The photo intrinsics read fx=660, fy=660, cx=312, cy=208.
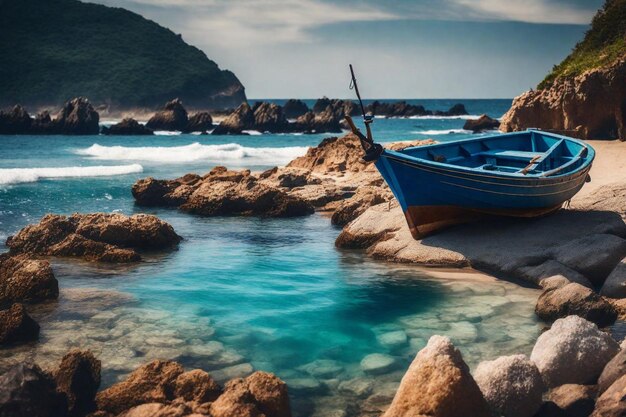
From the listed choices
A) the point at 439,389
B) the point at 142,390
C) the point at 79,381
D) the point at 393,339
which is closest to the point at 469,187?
the point at 393,339

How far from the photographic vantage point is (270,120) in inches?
3147

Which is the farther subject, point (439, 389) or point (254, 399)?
point (254, 399)

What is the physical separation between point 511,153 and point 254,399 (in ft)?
37.5

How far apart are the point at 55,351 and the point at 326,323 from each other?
4014 mm

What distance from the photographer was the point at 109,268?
13.1 m

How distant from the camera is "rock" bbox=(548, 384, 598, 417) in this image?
6621mm

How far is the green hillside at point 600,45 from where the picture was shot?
2638 centimetres

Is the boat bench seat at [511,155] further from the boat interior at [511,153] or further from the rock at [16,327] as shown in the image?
the rock at [16,327]

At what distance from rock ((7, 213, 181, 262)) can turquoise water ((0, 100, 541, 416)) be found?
1.56 ft

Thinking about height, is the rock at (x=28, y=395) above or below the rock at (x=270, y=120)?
below

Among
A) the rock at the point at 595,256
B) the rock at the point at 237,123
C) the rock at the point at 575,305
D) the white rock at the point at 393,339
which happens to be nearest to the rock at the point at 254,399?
the white rock at the point at 393,339

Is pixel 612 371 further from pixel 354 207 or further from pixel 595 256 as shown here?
pixel 354 207

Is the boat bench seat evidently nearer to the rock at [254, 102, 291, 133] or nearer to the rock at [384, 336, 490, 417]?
the rock at [384, 336, 490, 417]

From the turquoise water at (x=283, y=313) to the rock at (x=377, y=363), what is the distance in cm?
3
